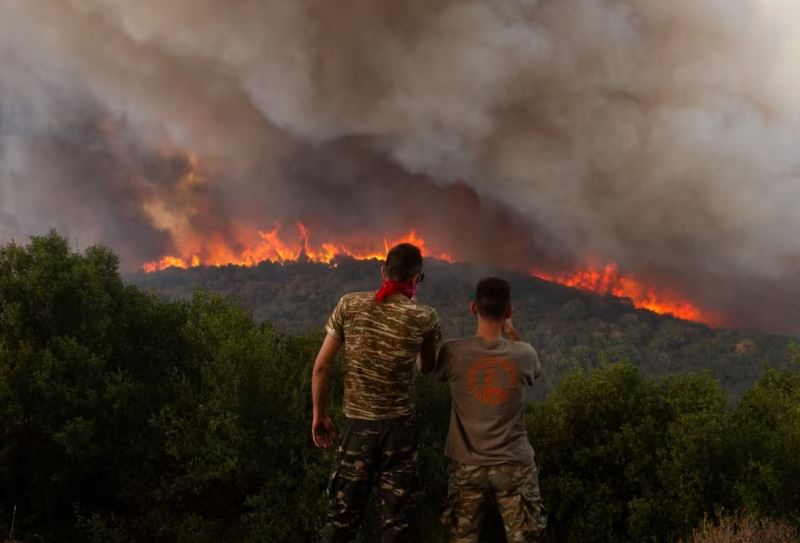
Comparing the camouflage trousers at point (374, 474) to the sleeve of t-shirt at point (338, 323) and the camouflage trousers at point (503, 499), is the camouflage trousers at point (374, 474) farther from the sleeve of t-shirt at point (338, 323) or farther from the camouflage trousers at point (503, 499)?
the sleeve of t-shirt at point (338, 323)

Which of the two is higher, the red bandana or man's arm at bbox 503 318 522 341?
the red bandana

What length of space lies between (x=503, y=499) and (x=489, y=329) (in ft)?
5.48

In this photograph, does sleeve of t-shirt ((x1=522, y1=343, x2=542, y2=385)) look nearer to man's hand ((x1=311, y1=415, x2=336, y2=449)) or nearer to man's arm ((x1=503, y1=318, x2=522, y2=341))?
man's arm ((x1=503, y1=318, x2=522, y2=341))

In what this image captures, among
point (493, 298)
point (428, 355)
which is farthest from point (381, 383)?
point (493, 298)

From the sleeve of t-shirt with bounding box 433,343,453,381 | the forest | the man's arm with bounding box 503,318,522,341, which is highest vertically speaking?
the man's arm with bounding box 503,318,522,341

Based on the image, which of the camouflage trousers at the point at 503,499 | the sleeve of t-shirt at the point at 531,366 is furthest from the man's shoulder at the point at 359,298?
the camouflage trousers at the point at 503,499

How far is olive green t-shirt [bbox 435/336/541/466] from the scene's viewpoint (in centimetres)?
567

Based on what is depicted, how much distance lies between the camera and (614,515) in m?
12.6

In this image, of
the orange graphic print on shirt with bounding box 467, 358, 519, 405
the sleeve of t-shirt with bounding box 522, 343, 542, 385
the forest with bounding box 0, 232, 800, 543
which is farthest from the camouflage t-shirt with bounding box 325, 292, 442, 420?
the forest with bounding box 0, 232, 800, 543

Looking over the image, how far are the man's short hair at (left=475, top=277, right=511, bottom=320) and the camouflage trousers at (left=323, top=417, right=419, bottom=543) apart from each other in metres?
1.41

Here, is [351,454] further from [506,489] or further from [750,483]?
[750,483]

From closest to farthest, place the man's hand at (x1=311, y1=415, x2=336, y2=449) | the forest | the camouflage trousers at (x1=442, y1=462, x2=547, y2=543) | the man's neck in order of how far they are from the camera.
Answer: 1. the camouflage trousers at (x1=442, y1=462, x2=547, y2=543)
2. the man's neck
3. the man's hand at (x1=311, y1=415, x2=336, y2=449)
4. the forest

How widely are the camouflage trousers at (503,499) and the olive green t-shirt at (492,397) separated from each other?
0.10 meters

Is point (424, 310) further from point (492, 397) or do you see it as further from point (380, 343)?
point (492, 397)
